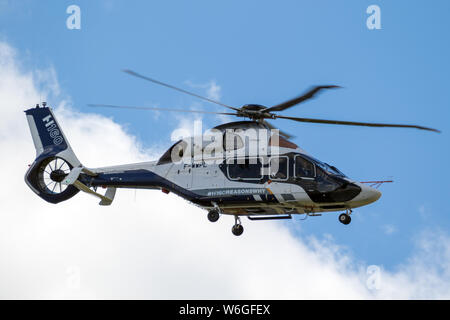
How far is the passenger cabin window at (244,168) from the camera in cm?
2271

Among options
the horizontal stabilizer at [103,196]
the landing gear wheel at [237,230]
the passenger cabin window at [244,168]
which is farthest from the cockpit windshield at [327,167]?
the horizontal stabilizer at [103,196]

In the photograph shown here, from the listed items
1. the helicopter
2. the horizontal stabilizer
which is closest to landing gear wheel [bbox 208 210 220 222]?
the helicopter

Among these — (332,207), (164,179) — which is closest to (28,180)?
(164,179)

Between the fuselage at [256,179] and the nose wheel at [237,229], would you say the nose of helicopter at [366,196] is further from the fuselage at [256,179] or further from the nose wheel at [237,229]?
the nose wheel at [237,229]

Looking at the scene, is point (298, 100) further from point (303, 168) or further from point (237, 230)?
point (237, 230)

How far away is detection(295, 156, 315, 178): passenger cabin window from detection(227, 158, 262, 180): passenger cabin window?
124cm

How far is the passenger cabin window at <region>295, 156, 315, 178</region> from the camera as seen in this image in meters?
22.2

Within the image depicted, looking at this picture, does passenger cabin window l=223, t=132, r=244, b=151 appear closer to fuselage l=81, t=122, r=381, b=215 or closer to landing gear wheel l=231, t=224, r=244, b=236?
fuselage l=81, t=122, r=381, b=215

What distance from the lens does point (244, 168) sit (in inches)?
902

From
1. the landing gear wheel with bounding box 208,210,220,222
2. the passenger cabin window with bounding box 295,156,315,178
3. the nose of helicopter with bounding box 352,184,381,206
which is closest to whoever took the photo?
the nose of helicopter with bounding box 352,184,381,206

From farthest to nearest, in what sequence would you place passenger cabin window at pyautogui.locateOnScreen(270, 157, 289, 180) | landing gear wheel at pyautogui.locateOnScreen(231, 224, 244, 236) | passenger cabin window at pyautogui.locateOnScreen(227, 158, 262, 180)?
landing gear wheel at pyautogui.locateOnScreen(231, 224, 244, 236) < passenger cabin window at pyautogui.locateOnScreen(227, 158, 262, 180) < passenger cabin window at pyautogui.locateOnScreen(270, 157, 289, 180)

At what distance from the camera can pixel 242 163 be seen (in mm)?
22938
